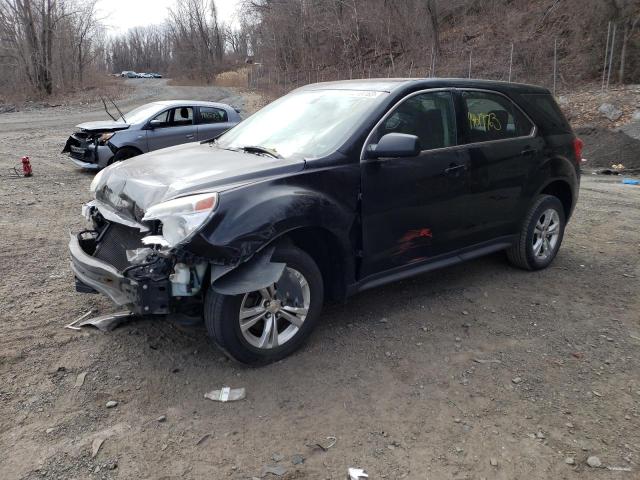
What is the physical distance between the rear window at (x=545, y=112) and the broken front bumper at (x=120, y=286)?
394 centimetres

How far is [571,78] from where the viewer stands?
19.5 metres

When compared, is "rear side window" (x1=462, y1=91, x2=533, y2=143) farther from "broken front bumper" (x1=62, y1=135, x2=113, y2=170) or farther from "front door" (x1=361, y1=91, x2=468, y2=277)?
"broken front bumper" (x1=62, y1=135, x2=113, y2=170)

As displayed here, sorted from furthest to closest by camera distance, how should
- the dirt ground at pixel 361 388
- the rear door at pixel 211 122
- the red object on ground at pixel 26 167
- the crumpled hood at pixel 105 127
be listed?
1. the rear door at pixel 211 122
2. the crumpled hood at pixel 105 127
3. the red object on ground at pixel 26 167
4. the dirt ground at pixel 361 388

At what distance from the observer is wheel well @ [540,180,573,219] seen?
18.7 feet

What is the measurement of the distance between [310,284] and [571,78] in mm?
19100

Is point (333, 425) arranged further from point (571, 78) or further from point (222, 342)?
point (571, 78)

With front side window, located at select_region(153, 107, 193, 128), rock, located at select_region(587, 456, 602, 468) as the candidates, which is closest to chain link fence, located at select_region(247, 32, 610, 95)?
front side window, located at select_region(153, 107, 193, 128)

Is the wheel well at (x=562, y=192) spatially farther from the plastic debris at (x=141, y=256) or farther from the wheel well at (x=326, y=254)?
the plastic debris at (x=141, y=256)

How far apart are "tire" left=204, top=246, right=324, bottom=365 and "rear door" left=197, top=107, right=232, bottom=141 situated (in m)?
8.54

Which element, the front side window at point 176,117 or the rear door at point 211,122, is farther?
the rear door at point 211,122

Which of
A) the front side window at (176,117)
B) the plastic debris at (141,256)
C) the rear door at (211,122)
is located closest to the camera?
the plastic debris at (141,256)

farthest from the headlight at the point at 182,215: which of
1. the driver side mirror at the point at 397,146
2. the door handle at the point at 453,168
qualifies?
the door handle at the point at 453,168

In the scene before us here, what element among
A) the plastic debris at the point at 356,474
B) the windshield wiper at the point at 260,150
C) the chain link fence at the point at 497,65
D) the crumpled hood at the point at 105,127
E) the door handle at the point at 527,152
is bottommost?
the plastic debris at the point at 356,474

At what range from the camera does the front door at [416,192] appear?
4.07 m
